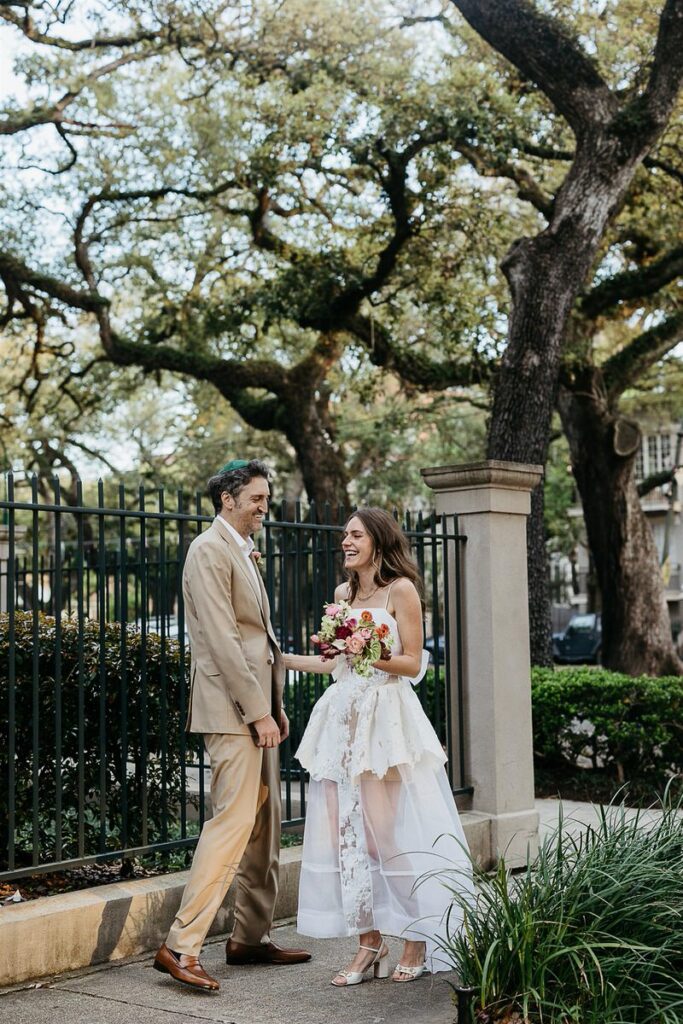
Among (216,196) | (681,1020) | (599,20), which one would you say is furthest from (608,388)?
(681,1020)

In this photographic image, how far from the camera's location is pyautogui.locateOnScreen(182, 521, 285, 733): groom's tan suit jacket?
4859 mm

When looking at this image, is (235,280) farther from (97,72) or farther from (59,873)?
(59,873)

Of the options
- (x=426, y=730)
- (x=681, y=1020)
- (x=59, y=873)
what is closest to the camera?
(x=681, y=1020)

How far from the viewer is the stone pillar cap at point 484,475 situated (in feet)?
24.8

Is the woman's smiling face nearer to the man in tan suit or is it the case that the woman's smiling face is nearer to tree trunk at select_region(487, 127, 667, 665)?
the man in tan suit

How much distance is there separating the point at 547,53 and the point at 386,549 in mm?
8342

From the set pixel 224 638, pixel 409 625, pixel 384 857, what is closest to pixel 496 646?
pixel 409 625

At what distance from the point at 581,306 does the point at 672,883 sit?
14.0 meters

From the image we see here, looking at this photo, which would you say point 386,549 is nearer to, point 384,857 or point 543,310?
point 384,857

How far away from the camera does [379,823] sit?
5055mm

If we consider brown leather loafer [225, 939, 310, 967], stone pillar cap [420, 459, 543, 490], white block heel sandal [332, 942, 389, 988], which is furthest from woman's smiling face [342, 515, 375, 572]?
stone pillar cap [420, 459, 543, 490]

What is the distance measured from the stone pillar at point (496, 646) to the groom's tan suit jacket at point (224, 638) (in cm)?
268

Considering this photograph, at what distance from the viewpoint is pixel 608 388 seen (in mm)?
18375

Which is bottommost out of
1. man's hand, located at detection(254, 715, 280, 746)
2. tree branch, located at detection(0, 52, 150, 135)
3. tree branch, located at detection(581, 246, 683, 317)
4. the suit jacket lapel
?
man's hand, located at detection(254, 715, 280, 746)
